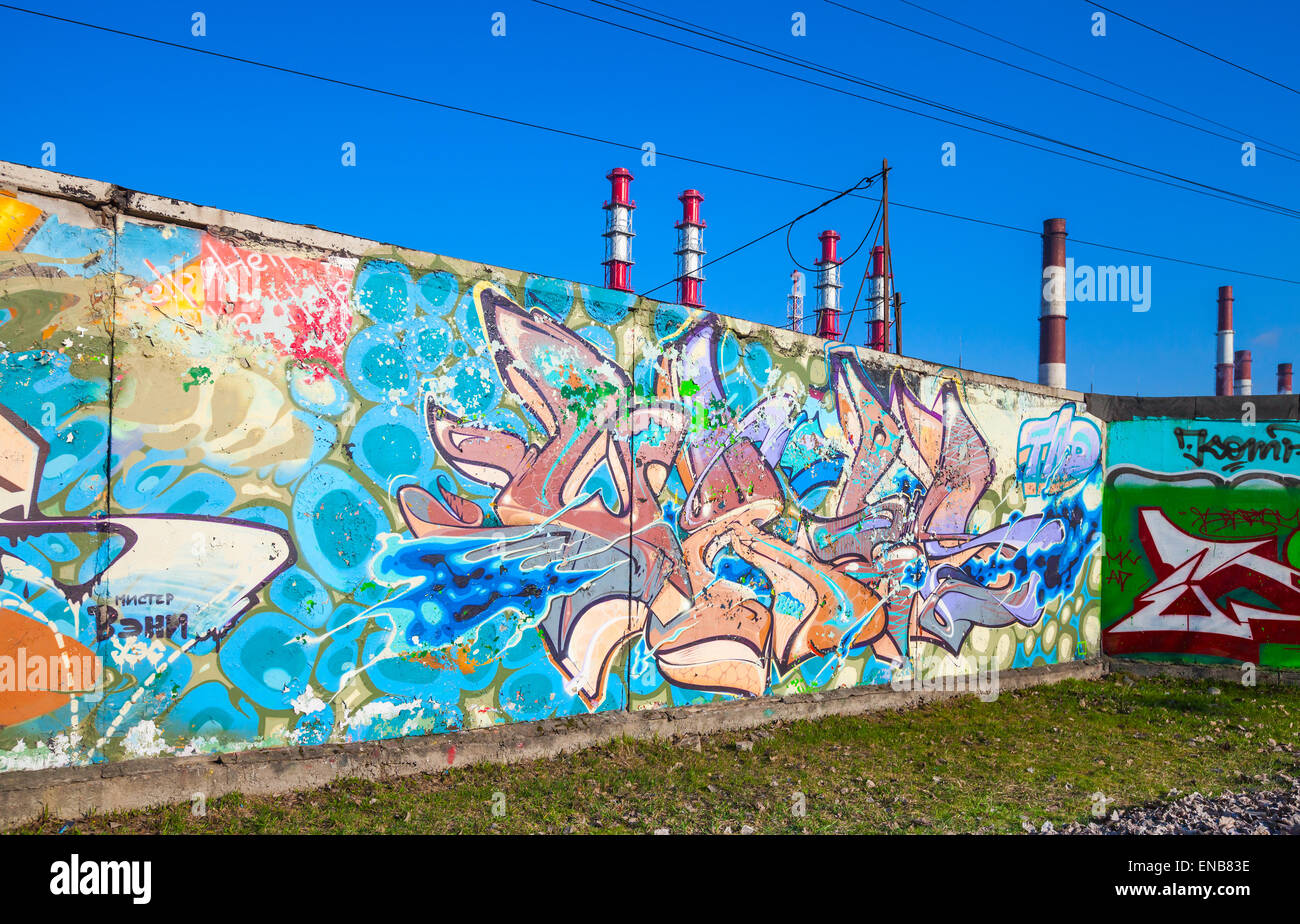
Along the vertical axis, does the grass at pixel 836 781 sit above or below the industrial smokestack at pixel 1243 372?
below

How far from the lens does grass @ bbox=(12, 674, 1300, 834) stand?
13.3 ft

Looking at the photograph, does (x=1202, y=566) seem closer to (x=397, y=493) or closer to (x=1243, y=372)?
(x=397, y=493)

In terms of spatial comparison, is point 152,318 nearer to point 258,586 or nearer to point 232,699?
point 258,586

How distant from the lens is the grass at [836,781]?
4.06 meters

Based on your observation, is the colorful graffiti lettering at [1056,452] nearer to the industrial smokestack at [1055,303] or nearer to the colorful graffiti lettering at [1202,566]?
the colorful graffiti lettering at [1202,566]

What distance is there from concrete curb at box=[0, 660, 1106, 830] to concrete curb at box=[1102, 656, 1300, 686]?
3.76 metres

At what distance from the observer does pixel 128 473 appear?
392cm

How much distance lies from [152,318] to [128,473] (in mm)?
771

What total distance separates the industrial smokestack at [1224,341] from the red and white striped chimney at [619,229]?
87.0 ft

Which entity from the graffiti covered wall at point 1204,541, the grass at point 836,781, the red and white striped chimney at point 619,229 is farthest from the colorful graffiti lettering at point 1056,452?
the red and white striped chimney at point 619,229

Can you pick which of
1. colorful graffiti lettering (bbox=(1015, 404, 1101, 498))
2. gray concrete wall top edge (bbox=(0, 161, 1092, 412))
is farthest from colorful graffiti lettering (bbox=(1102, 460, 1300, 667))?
gray concrete wall top edge (bbox=(0, 161, 1092, 412))

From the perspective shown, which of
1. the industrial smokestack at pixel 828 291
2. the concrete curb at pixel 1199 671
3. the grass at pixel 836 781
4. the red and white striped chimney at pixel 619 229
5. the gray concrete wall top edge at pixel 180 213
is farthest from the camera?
the industrial smokestack at pixel 828 291

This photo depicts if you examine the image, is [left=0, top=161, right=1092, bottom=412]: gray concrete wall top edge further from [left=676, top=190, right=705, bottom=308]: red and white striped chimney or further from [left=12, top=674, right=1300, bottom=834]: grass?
[left=676, top=190, right=705, bottom=308]: red and white striped chimney
